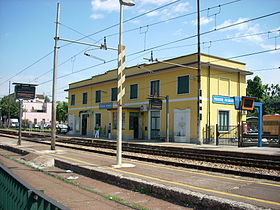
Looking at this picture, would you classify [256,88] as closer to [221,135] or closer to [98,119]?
[221,135]

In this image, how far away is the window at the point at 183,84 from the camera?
28062 mm

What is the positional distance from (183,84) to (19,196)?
84.5ft

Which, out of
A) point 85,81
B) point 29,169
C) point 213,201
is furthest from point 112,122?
point 213,201

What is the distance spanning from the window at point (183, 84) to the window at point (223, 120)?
441 centimetres

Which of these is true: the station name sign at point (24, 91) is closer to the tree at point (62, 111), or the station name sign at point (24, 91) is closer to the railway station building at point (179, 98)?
the railway station building at point (179, 98)

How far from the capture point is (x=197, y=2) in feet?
83.3

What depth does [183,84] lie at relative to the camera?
28500mm

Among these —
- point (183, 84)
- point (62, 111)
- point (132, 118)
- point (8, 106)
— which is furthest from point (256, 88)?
point (8, 106)

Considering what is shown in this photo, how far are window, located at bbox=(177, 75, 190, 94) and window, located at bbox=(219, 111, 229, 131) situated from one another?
14.5 ft

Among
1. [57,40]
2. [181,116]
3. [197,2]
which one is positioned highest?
[197,2]

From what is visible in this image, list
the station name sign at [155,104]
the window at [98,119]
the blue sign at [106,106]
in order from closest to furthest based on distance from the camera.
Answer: the station name sign at [155,104] → the blue sign at [106,106] → the window at [98,119]

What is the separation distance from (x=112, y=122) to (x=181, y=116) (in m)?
10.5

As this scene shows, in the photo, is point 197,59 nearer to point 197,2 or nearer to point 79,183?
point 197,2

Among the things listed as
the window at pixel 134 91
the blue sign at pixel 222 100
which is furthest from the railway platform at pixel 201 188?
the window at pixel 134 91
